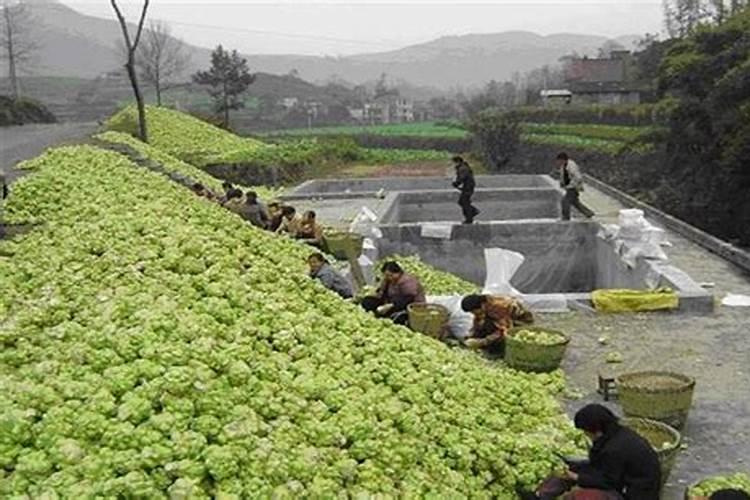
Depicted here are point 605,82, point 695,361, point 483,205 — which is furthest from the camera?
point 605,82

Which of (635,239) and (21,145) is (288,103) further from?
(635,239)

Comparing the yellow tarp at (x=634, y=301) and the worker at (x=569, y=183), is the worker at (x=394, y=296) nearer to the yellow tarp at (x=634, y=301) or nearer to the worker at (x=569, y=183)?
the yellow tarp at (x=634, y=301)

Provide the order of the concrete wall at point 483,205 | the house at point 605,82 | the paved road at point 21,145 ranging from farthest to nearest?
the house at point 605,82 < the concrete wall at point 483,205 < the paved road at point 21,145

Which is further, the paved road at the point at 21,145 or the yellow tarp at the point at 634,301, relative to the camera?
the paved road at the point at 21,145

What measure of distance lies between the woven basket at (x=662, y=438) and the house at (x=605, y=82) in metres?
47.8

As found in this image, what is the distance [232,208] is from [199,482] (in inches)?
361

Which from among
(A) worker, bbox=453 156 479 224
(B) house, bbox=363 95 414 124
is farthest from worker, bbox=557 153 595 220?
(B) house, bbox=363 95 414 124

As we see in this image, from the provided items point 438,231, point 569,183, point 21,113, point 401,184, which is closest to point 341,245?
point 438,231

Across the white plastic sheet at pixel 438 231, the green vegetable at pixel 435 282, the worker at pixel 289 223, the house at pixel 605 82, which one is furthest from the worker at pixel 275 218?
the house at pixel 605 82

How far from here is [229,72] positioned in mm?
49125

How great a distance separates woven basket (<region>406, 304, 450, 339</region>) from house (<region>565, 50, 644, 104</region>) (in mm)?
45337

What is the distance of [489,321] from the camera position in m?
8.71

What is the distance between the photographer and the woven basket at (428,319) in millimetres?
8734

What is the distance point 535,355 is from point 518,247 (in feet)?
25.0
